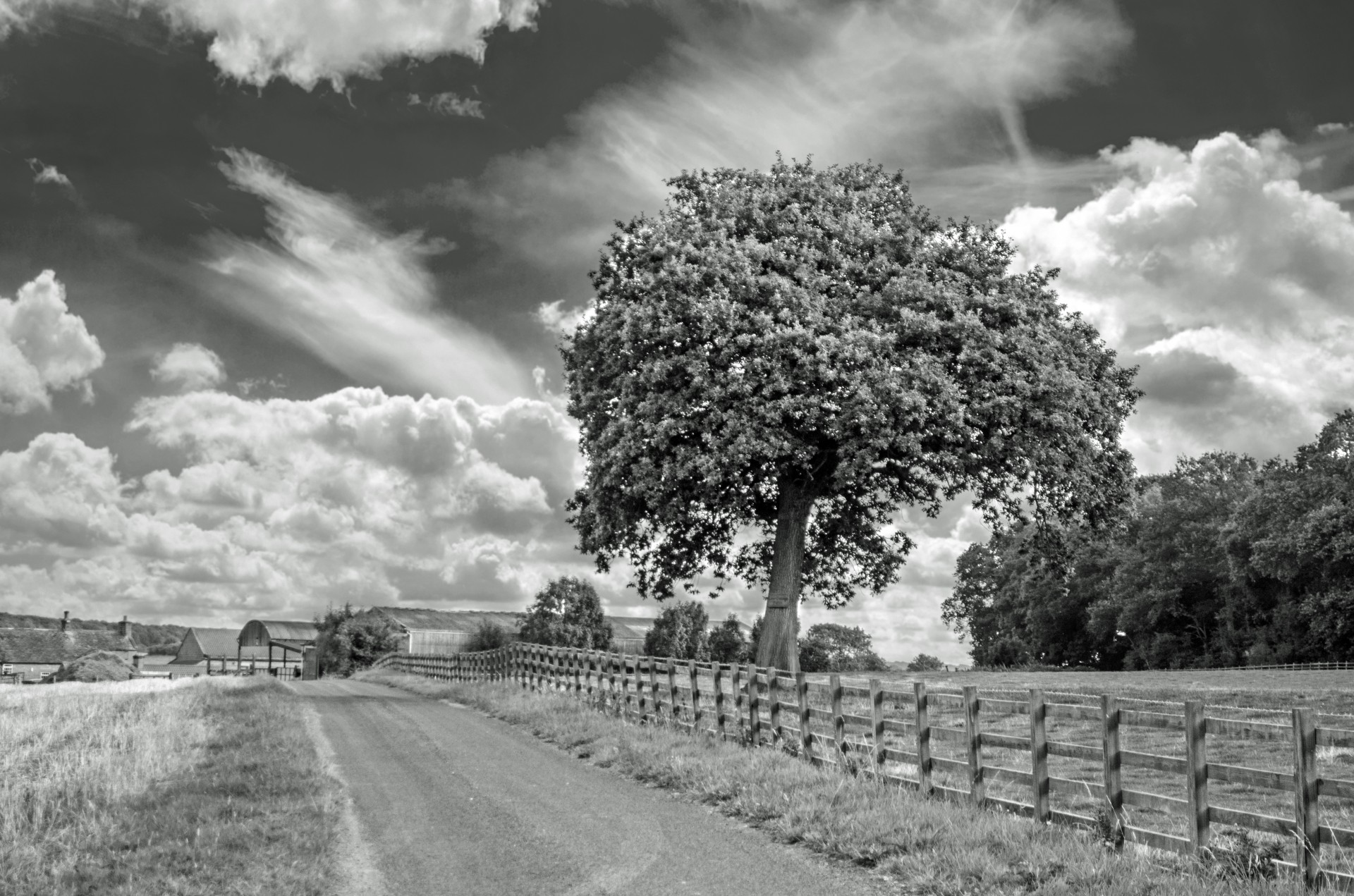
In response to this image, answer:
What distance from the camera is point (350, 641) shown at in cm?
7262

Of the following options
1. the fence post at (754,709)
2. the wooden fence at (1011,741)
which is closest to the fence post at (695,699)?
the wooden fence at (1011,741)

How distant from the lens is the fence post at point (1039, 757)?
11195mm

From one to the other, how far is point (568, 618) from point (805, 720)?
2820 inches

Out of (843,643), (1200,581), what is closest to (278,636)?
(843,643)

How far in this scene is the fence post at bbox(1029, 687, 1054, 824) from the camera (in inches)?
441

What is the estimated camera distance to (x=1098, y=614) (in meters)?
78.8

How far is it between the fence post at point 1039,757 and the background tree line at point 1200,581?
37.4 metres

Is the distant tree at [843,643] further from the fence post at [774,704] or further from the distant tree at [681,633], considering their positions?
the fence post at [774,704]

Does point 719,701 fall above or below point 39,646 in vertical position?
above

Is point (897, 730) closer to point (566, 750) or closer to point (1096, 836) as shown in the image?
point (566, 750)

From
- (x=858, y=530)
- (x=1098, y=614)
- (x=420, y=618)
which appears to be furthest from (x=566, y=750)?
(x=420, y=618)

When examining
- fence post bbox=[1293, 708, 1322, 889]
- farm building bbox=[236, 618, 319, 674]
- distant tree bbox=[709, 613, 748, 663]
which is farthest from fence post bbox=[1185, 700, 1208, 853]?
farm building bbox=[236, 618, 319, 674]

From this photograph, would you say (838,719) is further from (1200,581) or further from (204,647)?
(204,647)

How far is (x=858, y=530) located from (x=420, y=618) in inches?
2670
